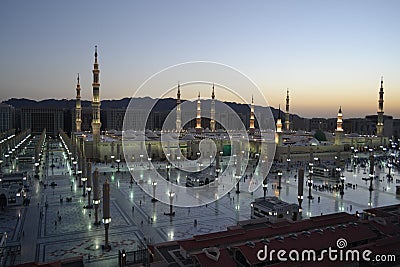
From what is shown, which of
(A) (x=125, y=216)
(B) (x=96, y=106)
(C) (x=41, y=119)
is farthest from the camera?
(C) (x=41, y=119)

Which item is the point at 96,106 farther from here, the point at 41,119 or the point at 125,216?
the point at 41,119

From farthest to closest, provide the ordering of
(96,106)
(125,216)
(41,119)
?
(41,119)
(96,106)
(125,216)

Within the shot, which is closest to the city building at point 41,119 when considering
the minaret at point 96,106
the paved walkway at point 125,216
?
the minaret at point 96,106

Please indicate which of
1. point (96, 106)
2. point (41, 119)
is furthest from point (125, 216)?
point (41, 119)

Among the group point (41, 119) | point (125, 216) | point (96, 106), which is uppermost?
point (96, 106)

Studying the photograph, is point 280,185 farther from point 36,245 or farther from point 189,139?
point 189,139

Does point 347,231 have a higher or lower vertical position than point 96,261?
higher

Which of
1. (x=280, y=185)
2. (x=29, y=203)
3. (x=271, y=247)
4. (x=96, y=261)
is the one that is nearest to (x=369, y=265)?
(x=271, y=247)

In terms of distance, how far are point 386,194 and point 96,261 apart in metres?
18.3

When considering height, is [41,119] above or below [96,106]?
below

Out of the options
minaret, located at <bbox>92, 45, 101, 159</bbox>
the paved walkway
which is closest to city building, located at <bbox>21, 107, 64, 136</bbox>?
minaret, located at <bbox>92, 45, 101, 159</bbox>

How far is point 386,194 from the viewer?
70.0 ft

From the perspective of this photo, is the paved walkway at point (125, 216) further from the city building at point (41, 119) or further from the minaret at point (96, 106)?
the city building at point (41, 119)

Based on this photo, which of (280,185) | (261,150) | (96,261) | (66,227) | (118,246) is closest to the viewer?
(96,261)
